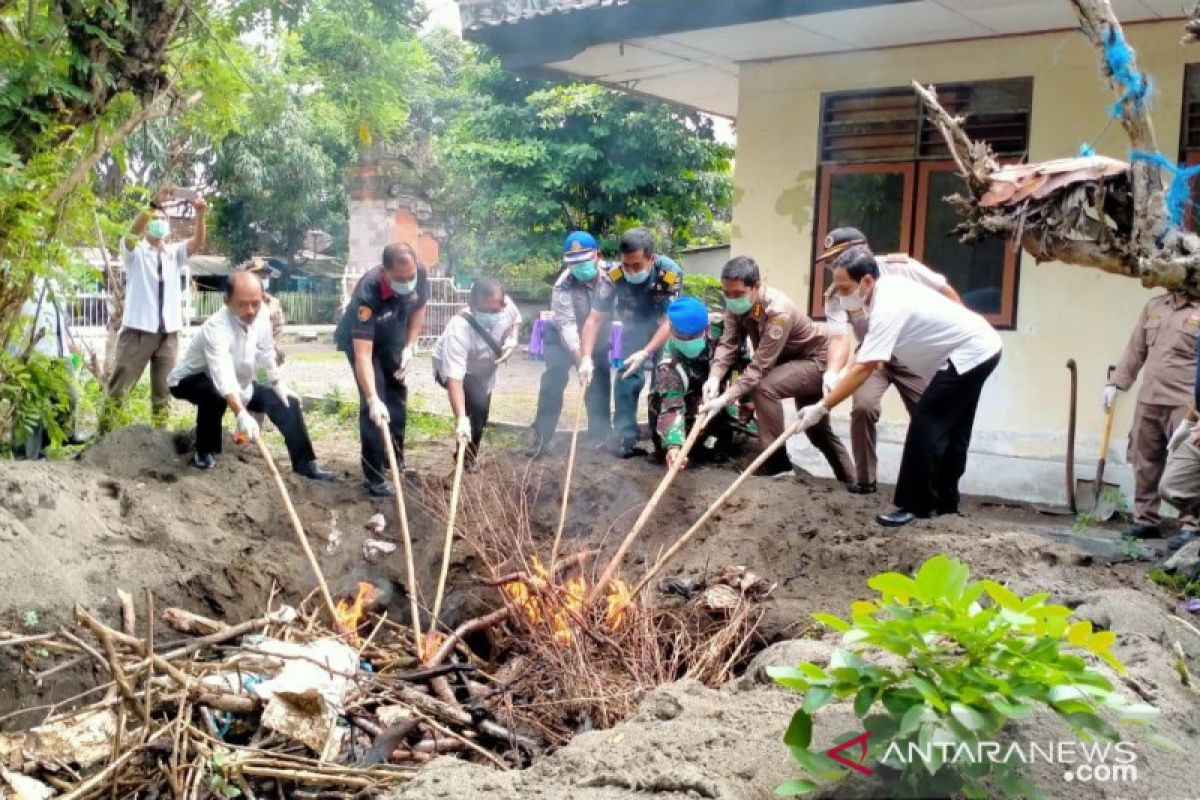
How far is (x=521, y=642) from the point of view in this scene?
4809 mm

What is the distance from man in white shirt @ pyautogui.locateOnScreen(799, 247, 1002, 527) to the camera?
5.77 meters

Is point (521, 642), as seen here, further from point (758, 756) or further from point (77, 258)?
point (77, 258)

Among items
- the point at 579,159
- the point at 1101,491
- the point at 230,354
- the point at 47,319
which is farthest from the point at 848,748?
the point at 579,159

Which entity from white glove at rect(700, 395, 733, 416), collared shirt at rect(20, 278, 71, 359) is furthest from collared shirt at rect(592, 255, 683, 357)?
collared shirt at rect(20, 278, 71, 359)

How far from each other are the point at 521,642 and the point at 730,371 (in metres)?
2.97

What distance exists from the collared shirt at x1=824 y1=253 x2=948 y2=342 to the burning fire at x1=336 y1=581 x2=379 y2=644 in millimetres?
3095

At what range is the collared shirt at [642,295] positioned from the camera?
295 inches

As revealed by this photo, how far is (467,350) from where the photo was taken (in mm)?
7148

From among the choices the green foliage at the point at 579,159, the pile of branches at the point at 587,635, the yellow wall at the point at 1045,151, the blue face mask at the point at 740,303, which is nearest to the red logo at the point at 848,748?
the pile of branches at the point at 587,635

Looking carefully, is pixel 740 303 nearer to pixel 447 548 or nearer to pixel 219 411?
pixel 447 548

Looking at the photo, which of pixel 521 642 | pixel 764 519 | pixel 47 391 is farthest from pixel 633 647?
pixel 47 391

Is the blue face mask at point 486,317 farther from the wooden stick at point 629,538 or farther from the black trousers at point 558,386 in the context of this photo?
the wooden stick at point 629,538

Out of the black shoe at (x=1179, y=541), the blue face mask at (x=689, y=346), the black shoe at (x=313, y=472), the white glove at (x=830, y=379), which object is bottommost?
the black shoe at (x=313, y=472)

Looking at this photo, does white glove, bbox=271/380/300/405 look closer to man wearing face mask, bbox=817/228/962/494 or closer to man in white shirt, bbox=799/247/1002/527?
man in white shirt, bbox=799/247/1002/527
